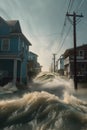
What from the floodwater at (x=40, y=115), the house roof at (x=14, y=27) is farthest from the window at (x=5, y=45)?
the floodwater at (x=40, y=115)

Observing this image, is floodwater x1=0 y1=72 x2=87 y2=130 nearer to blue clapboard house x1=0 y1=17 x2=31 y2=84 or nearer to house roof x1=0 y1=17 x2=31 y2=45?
blue clapboard house x1=0 y1=17 x2=31 y2=84

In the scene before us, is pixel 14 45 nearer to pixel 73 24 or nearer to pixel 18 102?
pixel 73 24

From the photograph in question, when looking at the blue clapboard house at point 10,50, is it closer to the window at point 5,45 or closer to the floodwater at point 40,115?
the window at point 5,45

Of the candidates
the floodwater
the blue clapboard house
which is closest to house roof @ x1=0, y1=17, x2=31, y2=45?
the blue clapboard house

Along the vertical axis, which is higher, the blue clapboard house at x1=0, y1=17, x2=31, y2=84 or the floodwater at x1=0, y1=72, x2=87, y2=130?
the blue clapboard house at x1=0, y1=17, x2=31, y2=84

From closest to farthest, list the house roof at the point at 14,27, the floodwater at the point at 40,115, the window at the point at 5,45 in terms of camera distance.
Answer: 1. the floodwater at the point at 40,115
2. the window at the point at 5,45
3. the house roof at the point at 14,27

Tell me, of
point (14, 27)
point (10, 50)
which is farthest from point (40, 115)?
point (14, 27)

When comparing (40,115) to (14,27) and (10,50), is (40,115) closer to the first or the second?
(10,50)

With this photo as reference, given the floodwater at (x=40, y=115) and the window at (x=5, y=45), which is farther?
the window at (x=5, y=45)

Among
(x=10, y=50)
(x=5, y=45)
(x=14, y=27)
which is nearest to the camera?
(x=10, y=50)

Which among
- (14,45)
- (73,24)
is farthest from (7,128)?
(14,45)

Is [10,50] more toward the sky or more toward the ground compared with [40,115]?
more toward the sky

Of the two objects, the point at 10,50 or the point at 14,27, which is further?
the point at 14,27
